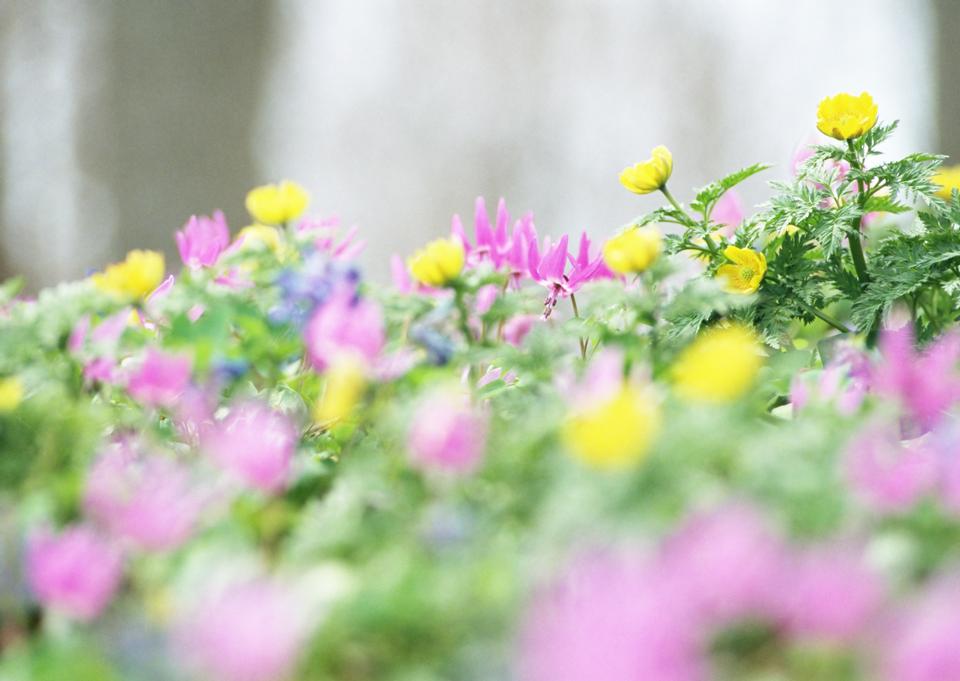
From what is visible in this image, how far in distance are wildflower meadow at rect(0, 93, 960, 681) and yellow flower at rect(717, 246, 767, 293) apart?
0.08 metres

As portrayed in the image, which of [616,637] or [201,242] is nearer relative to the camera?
[616,637]

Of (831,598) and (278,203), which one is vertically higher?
(278,203)

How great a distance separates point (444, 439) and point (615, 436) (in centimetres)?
6

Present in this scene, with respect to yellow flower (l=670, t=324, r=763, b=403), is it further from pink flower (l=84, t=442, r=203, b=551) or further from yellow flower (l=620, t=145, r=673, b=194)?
yellow flower (l=620, t=145, r=673, b=194)

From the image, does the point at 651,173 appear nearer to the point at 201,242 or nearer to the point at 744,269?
the point at 744,269

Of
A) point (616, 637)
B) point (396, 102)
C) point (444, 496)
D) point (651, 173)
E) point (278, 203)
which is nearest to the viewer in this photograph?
point (616, 637)

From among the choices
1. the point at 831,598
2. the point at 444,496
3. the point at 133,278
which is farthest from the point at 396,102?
the point at 831,598

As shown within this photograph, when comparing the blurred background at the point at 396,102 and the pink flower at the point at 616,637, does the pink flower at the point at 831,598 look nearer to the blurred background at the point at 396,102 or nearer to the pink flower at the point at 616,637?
the pink flower at the point at 616,637

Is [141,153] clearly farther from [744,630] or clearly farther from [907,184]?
[744,630]

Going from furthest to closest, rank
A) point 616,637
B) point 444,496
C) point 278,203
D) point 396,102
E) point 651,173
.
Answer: point 396,102 < point 651,173 < point 278,203 < point 444,496 < point 616,637

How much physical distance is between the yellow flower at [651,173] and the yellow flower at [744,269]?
0.07 metres

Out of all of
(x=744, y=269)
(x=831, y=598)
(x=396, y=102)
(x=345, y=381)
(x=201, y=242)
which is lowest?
(x=831, y=598)

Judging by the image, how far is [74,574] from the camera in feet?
0.92

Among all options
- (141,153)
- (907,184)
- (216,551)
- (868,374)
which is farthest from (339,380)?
(141,153)
